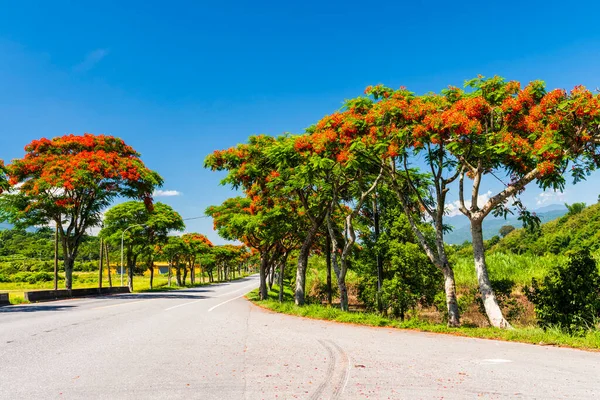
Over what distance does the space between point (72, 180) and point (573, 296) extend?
24472 mm

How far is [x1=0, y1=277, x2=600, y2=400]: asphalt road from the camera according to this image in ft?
18.5

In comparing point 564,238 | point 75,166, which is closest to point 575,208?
point 564,238

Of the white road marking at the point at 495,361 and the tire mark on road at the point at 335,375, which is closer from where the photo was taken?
the tire mark on road at the point at 335,375

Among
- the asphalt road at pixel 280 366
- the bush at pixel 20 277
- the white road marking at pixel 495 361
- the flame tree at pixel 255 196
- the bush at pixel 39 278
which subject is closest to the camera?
the asphalt road at pixel 280 366

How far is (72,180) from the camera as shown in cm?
2417

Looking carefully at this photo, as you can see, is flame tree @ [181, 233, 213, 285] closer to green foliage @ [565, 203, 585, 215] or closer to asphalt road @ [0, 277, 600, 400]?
asphalt road @ [0, 277, 600, 400]

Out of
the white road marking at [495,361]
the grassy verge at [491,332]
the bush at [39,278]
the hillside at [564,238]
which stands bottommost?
the bush at [39,278]

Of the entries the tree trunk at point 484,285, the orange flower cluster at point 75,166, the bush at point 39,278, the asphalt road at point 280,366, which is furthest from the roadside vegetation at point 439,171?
the bush at point 39,278

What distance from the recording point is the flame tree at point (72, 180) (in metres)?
24.9

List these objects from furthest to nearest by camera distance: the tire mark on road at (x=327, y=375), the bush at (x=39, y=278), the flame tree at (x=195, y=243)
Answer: the bush at (x=39, y=278) → the flame tree at (x=195, y=243) → the tire mark on road at (x=327, y=375)

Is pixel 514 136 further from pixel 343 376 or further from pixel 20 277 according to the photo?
pixel 20 277

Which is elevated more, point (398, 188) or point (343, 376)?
point (398, 188)

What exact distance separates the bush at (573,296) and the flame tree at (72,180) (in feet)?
75.5

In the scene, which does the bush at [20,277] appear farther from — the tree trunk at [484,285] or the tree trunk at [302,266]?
the tree trunk at [484,285]
